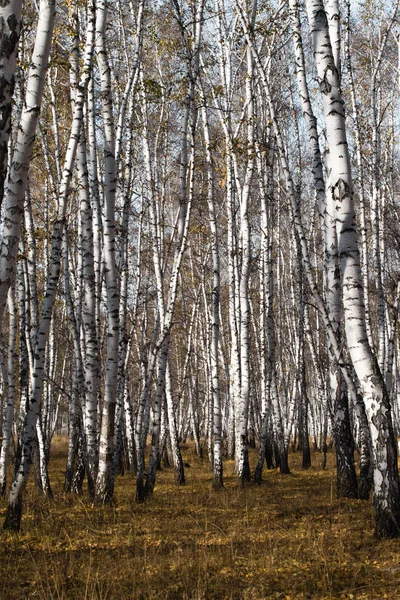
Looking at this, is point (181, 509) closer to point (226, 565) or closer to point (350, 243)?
point (226, 565)

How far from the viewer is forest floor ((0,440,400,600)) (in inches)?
173

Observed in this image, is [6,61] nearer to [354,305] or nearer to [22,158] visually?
[22,158]

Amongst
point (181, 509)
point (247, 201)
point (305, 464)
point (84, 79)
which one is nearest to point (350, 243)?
point (84, 79)

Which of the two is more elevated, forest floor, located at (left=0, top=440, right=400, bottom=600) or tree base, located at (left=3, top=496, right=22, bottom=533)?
tree base, located at (left=3, top=496, right=22, bottom=533)

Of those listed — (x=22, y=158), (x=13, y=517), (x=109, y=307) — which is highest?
(x=22, y=158)

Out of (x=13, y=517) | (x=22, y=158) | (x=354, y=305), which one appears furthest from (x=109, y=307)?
(x=22, y=158)

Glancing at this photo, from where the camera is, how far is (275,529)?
656 cm

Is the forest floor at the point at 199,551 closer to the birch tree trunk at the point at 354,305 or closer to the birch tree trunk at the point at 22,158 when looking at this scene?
the birch tree trunk at the point at 354,305

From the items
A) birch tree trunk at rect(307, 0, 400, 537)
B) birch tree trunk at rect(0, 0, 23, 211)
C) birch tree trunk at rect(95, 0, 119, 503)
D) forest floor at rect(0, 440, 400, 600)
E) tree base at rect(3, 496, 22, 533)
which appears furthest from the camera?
birch tree trunk at rect(95, 0, 119, 503)

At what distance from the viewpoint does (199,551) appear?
5473mm

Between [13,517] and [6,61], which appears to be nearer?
→ [6,61]

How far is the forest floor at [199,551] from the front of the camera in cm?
440

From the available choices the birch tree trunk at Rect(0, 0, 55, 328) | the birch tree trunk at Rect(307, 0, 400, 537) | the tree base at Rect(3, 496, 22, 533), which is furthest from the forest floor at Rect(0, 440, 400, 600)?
the birch tree trunk at Rect(0, 0, 55, 328)

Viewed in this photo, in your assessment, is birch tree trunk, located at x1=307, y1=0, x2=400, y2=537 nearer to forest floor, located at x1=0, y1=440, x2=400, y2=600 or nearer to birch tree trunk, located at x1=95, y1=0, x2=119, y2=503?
forest floor, located at x1=0, y1=440, x2=400, y2=600
